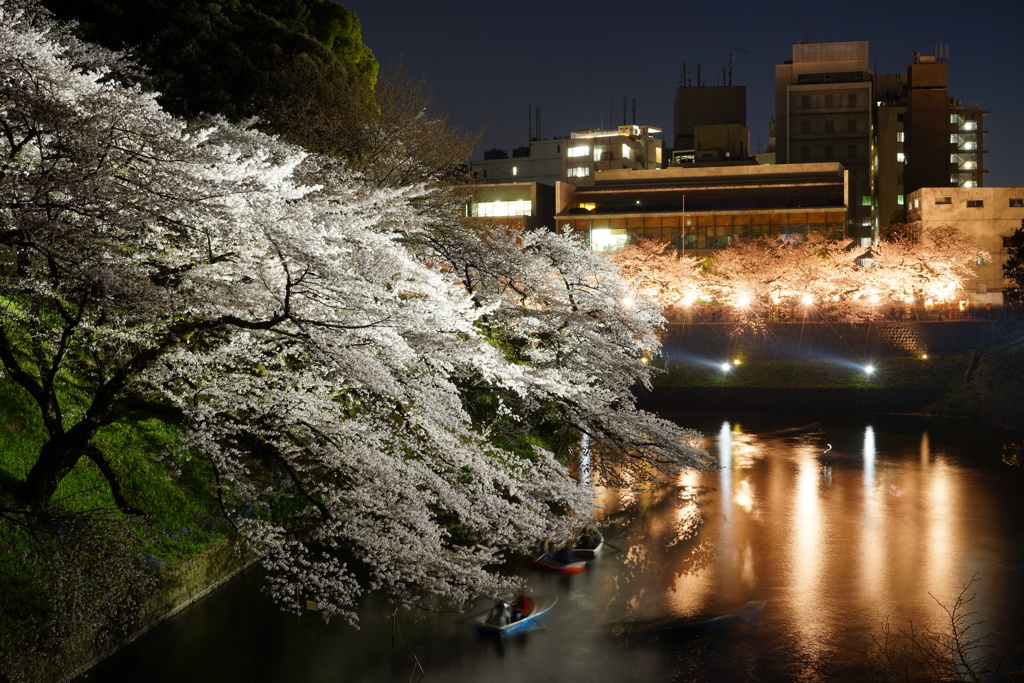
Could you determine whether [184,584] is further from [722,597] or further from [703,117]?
[703,117]

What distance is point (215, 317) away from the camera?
9516 mm

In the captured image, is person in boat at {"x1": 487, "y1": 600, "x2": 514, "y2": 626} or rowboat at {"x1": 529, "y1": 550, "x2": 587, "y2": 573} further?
rowboat at {"x1": 529, "y1": 550, "x2": 587, "y2": 573}

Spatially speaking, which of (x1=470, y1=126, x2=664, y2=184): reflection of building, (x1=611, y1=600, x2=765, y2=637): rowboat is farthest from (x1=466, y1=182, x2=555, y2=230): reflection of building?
(x1=611, y1=600, x2=765, y2=637): rowboat

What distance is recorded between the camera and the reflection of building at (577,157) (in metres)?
71.8

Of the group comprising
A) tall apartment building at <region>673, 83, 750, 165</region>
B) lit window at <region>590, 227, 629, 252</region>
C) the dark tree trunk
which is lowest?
the dark tree trunk

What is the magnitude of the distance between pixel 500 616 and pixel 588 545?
3537mm

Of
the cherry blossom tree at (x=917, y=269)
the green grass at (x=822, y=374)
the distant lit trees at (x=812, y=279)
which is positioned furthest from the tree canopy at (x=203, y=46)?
the cherry blossom tree at (x=917, y=269)

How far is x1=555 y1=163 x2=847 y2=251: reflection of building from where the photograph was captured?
181 feet

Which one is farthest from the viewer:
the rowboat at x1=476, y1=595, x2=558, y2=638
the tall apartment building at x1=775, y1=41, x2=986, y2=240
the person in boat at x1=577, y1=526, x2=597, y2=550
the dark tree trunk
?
the tall apartment building at x1=775, y1=41, x2=986, y2=240

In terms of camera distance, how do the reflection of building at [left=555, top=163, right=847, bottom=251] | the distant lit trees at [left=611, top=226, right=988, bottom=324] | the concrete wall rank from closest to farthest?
the concrete wall, the distant lit trees at [left=611, top=226, right=988, bottom=324], the reflection of building at [left=555, top=163, right=847, bottom=251]

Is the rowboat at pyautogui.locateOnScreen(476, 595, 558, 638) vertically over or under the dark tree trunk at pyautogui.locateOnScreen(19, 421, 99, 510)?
under

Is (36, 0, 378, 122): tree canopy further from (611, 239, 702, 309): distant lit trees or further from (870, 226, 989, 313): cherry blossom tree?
(870, 226, 989, 313): cherry blossom tree

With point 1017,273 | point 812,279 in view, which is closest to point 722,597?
point 1017,273

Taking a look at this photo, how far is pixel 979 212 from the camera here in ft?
174
